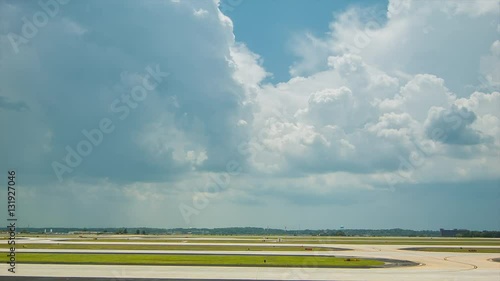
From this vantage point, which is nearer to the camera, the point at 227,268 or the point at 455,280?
the point at 455,280

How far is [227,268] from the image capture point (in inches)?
2092

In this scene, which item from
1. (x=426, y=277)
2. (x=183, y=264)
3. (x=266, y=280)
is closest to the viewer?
(x=266, y=280)

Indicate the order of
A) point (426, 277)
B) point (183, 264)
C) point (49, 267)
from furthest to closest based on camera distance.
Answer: point (183, 264) → point (49, 267) → point (426, 277)

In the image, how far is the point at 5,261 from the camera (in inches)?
2325

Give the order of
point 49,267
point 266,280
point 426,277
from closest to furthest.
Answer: point 266,280 → point 426,277 → point 49,267

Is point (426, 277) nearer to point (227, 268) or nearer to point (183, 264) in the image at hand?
point (227, 268)

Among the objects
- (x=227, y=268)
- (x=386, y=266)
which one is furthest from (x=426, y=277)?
(x=227, y=268)

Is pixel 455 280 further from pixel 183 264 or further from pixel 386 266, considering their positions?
pixel 183 264

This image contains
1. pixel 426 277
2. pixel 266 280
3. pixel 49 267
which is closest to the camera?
pixel 266 280

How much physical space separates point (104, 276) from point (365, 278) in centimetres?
2380

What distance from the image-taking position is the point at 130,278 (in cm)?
4328

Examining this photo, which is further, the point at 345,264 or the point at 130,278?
the point at 345,264

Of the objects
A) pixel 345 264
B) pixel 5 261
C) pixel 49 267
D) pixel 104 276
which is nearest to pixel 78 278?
pixel 104 276

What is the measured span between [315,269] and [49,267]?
2834cm
